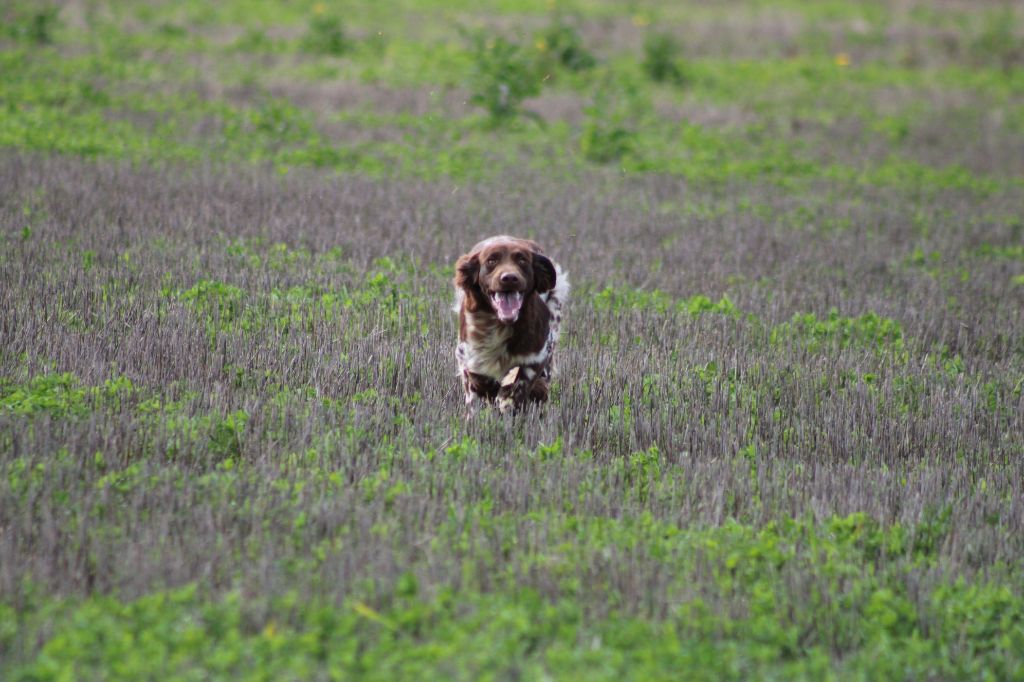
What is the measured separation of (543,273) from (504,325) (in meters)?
0.40

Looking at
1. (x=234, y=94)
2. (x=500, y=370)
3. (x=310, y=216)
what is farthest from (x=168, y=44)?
(x=500, y=370)

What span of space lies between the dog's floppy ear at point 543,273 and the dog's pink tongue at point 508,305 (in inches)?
13.9

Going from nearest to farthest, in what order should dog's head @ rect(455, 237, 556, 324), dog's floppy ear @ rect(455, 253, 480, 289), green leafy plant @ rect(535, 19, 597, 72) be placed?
dog's head @ rect(455, 237, 556, 324) < dog's floppy ear @ rect(455, 253, 480, 289) < green leafy plant @ rect(535, 19, 597, 72)

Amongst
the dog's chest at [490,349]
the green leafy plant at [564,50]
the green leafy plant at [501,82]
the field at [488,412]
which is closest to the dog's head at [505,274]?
the dog's chest at [490,349]

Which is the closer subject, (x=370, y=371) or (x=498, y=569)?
(x=498, y=569)

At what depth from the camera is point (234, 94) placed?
17.7 meters

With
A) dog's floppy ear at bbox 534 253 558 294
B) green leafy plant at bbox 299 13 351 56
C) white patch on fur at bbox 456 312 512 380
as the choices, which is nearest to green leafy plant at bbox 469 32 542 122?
green leafy plant at bbox 299 13 351 56

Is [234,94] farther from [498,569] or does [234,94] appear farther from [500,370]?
Result: [498,569]

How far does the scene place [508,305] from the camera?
6.24 meters

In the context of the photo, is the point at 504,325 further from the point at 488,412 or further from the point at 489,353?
the point at 488,412

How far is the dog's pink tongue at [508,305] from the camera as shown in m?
6.23

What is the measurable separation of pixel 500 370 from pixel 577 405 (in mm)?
518

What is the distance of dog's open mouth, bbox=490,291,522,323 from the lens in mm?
6227

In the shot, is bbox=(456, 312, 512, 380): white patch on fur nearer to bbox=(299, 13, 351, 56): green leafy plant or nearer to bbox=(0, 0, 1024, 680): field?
bbox=(0, 0, 1024, 680): field
